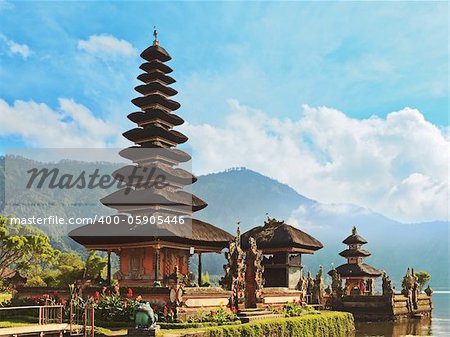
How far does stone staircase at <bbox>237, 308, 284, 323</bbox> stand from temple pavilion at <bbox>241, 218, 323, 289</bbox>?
973 cm

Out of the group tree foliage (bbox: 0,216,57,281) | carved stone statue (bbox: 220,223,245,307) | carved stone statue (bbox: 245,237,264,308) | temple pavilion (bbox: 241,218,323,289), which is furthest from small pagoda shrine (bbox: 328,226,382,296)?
carved stone statue (bbox: 220,223,245,307)

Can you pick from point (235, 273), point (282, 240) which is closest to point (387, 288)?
point (282, 240)

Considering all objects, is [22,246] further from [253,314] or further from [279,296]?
[253,314]

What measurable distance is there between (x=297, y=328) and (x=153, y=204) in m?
10.4

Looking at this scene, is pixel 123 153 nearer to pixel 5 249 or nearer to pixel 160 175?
pixel 160 175

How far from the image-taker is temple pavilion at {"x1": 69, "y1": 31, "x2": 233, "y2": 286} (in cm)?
3170

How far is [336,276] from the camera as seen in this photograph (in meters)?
54.0

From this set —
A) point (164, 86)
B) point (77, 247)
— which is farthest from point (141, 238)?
point (77, 247)

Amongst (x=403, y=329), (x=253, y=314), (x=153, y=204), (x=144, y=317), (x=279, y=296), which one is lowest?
(x=403, y=329)

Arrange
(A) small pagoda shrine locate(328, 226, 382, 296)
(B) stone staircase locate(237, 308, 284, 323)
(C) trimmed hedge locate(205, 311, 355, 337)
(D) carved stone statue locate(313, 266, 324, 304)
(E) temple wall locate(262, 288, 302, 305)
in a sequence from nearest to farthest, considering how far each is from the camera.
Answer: (C) trimmed hedge locate(205, 311, 355, 337) → (B) stone staircase locate(237, 308, 284, 323) → (E) temple wall locate(262, 288, 302, 305) → (D) carved stone statue locate(313, 266, 324, 304) → (A) small pagoda shrine locate(328, 226, 382, 296)

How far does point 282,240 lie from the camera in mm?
41531

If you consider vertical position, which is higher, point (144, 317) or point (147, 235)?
point (147, 235)

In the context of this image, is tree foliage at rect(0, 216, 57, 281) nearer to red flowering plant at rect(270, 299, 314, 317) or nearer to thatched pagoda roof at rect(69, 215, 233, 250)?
thatched pagoda roof at rect(69, 215, 233, 250)

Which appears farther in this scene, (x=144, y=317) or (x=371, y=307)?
(x=371, y=307)
